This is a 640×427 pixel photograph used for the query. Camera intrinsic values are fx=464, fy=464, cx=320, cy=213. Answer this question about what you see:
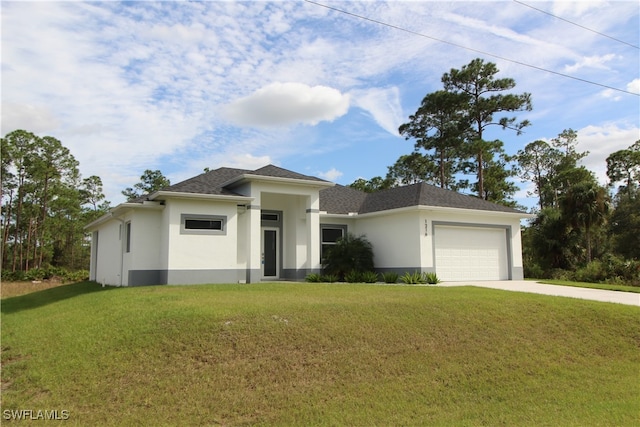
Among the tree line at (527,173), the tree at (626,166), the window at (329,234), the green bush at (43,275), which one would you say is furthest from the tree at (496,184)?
the green bush at (43,275)

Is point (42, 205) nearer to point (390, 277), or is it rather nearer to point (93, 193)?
point (93, 193)

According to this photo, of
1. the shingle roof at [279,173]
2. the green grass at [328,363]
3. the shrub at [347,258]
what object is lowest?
the green grass at [328,363]

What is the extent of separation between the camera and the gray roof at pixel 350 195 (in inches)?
720

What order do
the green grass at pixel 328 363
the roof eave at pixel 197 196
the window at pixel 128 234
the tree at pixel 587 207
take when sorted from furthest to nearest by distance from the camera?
the tree at pixel 587 207 → the window at pixel 128 234 → the roof eave at pixel 197 196 → the green grass at pixel 328 363

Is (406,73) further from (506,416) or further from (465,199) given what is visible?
(506,416)

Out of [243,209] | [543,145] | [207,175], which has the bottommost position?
[243,209]

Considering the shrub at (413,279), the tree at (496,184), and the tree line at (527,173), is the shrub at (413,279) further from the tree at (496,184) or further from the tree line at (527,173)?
the tree at (496,184)

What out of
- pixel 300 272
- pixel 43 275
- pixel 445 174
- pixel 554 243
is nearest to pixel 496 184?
pixel 445 174

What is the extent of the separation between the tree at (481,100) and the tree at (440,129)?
70cm

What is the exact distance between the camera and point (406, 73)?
16094 millimetres

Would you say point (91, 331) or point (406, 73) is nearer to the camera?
point (91, 331)

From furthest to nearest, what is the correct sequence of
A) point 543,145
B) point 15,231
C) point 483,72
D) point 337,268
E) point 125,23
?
point 543,145
point 15,231
point 483,72
point 337,268
point 125,23

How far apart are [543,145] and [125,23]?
43341mm

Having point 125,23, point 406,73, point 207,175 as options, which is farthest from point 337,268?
point 125,23
